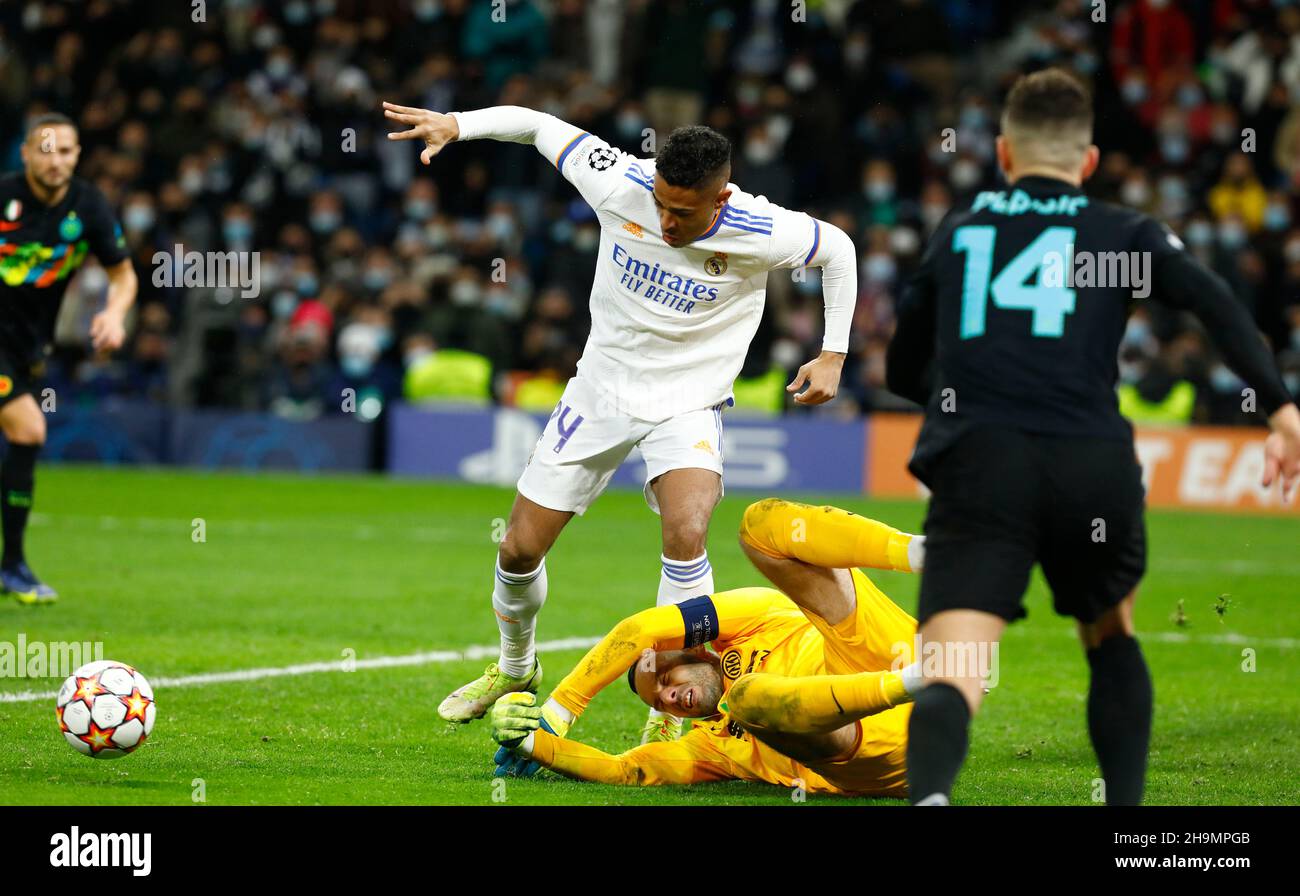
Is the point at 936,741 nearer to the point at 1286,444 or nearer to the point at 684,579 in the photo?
the point at 1286,444

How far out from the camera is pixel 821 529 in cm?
575

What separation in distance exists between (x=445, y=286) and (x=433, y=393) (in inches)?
71.3

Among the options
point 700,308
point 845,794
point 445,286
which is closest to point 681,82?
point 445,286

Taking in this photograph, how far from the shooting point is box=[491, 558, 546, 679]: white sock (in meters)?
6.66

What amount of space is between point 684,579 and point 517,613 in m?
0.70

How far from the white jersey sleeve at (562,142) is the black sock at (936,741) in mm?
3034

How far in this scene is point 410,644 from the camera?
348 inches

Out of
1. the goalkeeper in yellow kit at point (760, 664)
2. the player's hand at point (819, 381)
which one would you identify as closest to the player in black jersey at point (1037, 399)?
the goalkeeper in yellow kit at point (760, 664)

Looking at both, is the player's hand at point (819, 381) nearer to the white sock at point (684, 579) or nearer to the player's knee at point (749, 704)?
the white sock at point (684, 579)

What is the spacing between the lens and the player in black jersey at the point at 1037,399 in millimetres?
4312

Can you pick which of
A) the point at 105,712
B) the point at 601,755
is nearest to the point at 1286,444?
the point at 601,755

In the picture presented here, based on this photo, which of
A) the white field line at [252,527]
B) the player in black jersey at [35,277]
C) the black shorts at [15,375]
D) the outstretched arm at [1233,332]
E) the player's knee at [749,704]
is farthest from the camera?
the white field line at [252,527]

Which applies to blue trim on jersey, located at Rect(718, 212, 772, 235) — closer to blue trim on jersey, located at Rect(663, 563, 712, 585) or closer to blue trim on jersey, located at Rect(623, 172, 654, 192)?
blue trim on jersey, located at Rect(623, 172, 654, 192)

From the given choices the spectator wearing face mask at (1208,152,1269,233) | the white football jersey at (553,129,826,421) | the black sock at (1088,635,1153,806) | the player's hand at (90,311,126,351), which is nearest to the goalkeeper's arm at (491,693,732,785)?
the white football jersey at (553,129,826,421)
